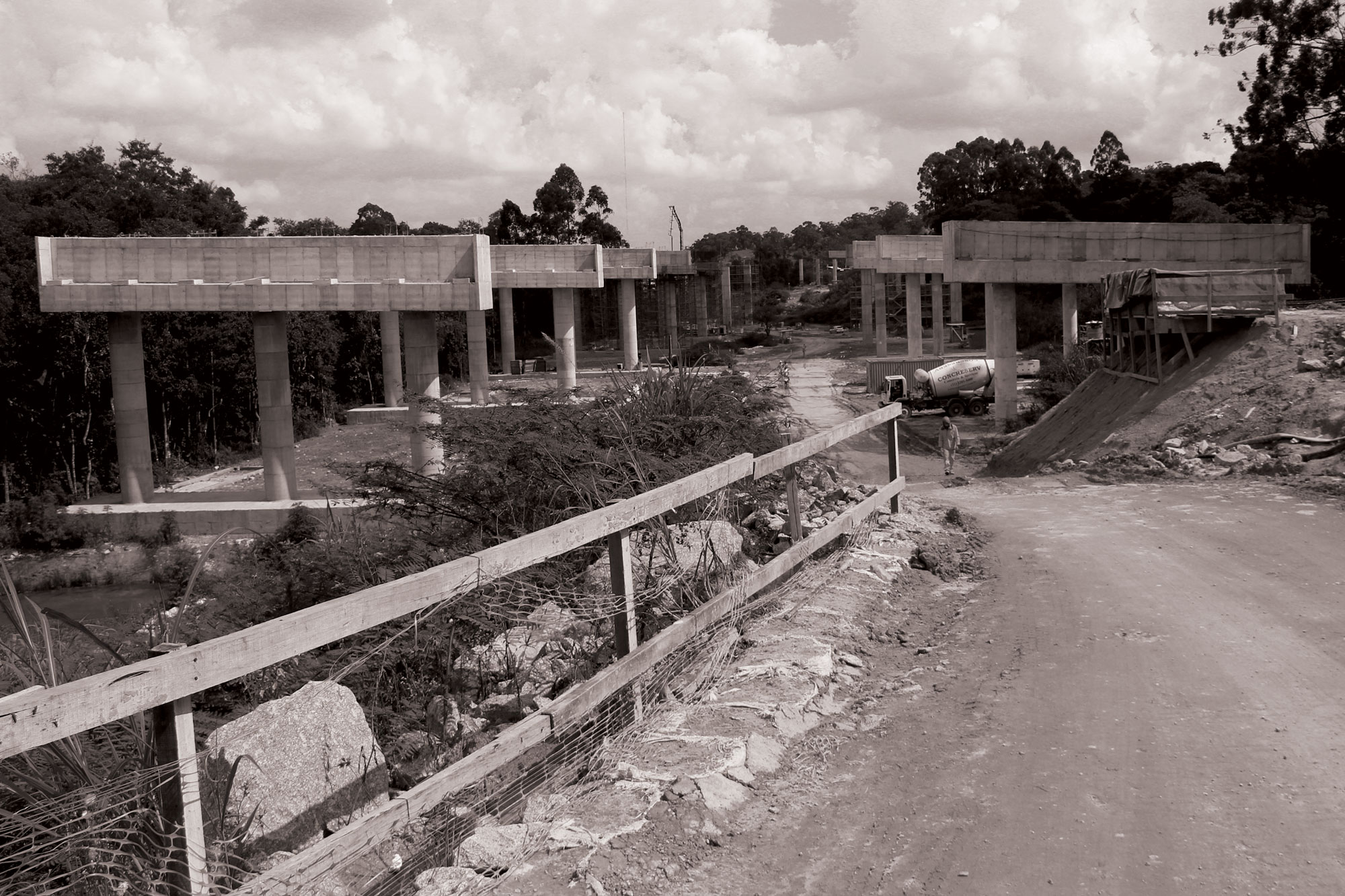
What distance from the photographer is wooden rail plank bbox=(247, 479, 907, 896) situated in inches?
140

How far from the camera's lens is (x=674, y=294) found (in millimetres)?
80625

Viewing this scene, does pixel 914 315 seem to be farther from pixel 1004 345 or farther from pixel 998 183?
pixel 998 183

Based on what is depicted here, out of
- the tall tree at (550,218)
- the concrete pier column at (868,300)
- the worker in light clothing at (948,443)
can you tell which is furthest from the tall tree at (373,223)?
the worker in light clothing at (948,443)

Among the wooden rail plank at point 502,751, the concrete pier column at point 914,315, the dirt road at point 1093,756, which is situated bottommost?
the dirt road at point 1093,756

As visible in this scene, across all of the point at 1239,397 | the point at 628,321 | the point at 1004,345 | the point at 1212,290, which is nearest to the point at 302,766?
the point at 1239,397

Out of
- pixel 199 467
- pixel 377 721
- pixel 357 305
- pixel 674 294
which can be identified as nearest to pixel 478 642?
pixel 377 721

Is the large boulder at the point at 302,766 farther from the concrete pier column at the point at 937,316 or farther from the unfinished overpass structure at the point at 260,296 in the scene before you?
the concrete pier column at the point at 937,316

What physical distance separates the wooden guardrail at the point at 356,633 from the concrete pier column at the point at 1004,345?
106ft

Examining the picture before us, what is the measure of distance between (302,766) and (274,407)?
101 ft

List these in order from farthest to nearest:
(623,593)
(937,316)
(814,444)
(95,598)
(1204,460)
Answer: (937,316), (95,598), (1204,460), (814,444), (623,593)

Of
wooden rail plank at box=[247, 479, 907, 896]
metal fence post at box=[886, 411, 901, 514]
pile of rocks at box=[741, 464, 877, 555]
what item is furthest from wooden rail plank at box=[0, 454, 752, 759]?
metal fence post at box=[886, 411, 901, 514]

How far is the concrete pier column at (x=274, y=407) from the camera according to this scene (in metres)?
34.2

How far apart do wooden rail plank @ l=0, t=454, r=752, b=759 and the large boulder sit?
965 mm

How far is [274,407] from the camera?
34250mm
